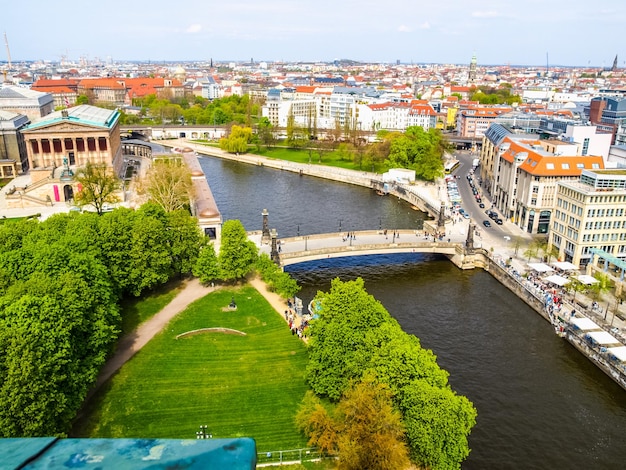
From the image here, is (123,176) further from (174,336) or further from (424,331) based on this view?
(424,331)

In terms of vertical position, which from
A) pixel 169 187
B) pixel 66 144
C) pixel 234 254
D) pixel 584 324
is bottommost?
pixel 584 324

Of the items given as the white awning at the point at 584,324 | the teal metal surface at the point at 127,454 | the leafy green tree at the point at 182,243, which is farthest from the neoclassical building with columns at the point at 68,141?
the teal metal surface at the point at 127,454

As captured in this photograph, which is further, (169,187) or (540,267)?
(169,187)

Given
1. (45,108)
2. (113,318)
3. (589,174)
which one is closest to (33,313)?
(113,318)

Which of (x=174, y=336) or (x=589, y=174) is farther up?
(x=589, y=174)

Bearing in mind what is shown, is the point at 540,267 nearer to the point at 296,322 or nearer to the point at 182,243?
the point at 296,322

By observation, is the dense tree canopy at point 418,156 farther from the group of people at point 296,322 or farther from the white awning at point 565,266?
the group of people at point 296,322

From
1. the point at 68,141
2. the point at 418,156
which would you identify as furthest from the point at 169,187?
the point at 418,156
